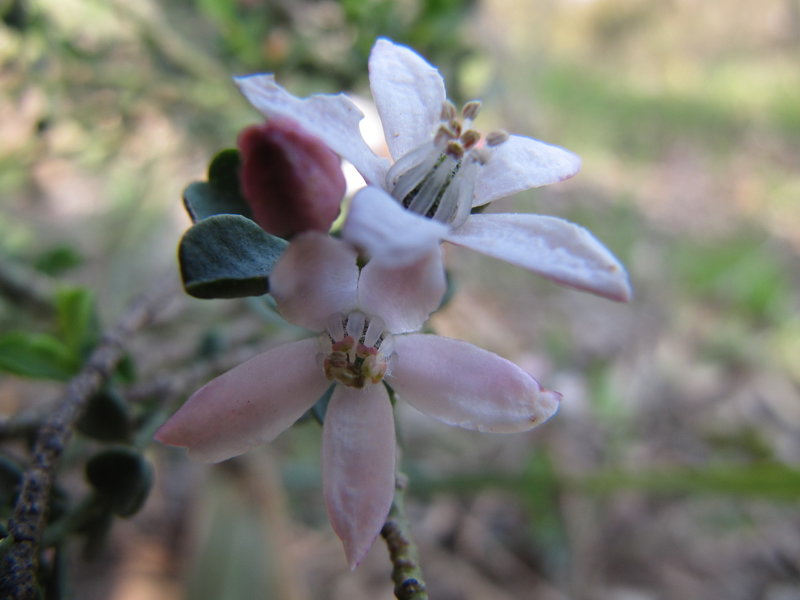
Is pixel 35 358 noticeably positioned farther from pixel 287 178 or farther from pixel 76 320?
pixel 287 178

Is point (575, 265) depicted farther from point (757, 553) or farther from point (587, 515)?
point (757, 553)

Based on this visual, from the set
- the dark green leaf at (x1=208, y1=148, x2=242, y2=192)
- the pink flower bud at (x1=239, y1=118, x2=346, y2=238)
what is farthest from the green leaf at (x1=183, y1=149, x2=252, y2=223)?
the pink flower bud at (x1=239, y1=118, x2=346, y2=238)

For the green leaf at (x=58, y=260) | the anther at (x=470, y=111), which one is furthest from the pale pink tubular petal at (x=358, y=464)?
the green leaf at (x=58, y=260)

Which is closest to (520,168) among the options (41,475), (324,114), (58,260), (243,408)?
(324,114)

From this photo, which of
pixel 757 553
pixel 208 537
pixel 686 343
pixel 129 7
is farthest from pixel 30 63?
pixel 686 343

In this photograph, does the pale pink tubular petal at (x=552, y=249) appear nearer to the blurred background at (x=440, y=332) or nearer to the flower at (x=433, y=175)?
the flower at (x=433, y=175)

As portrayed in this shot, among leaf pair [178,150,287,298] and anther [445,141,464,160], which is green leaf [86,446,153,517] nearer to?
leaf pair [178,150,287,298]

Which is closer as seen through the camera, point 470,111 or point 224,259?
Answer: point 224,259

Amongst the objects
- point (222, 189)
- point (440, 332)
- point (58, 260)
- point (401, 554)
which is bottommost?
point (440, 332)
